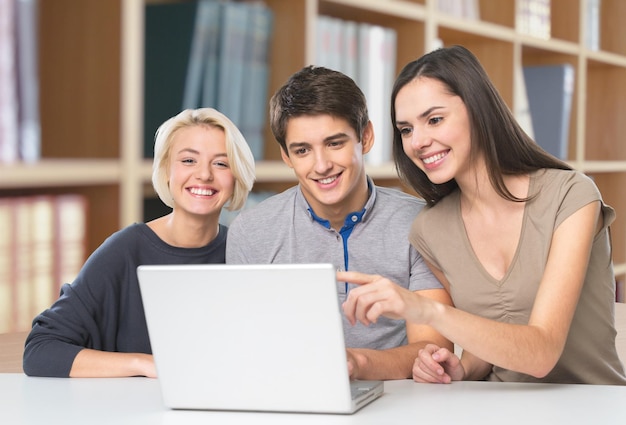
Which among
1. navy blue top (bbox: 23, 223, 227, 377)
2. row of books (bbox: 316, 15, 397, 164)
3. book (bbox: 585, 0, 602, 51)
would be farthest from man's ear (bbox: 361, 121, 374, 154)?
book (bbox: 585, 0, 602, 51)

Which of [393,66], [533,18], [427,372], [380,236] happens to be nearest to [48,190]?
[380,236]

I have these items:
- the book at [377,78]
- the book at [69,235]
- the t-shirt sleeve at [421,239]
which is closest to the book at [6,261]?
the book at [69,235]

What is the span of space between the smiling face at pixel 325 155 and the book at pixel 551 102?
2.15 metres

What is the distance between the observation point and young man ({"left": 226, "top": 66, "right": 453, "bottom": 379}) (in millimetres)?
1726

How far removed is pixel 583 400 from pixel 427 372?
0.25 meters

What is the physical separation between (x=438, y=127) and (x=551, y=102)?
2.30 metres

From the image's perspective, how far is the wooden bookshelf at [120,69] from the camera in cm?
190

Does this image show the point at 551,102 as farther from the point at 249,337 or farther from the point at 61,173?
the point at 249,337

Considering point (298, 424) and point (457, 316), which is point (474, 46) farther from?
point (298, 424)

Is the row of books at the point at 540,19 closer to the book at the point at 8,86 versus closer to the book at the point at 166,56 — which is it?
the book at the point at 166,56

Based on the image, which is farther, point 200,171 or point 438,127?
point 200,171

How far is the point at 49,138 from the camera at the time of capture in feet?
6.24

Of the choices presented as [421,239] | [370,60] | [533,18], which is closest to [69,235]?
[421,239]

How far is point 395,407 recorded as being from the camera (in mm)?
1214
